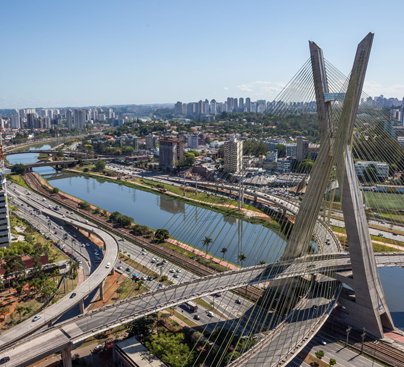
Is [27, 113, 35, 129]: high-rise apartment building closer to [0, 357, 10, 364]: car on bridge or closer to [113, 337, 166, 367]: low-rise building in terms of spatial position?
[113, 337, 166, 367]: low-rise building

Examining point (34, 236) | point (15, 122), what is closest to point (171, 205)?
point (34, 236)

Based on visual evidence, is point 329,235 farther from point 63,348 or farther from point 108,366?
point 63,348

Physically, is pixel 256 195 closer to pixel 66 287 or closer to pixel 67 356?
pixel 66 287

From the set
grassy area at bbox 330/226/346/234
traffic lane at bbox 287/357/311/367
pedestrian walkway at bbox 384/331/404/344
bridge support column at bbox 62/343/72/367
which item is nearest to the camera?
bridge support column at bbox 62/343/72/367

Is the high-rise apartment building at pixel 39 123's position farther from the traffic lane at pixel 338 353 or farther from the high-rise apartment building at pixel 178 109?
the traffic lane at pixel 338 353

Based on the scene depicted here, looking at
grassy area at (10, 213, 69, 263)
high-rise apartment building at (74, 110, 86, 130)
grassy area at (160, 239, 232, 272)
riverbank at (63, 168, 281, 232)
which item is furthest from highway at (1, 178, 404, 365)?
high-rise apartment building at (74, 110, 86, 130)

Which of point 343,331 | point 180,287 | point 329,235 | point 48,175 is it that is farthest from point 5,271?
point 48,175

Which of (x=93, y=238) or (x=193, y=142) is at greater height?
(x=193, y=142)
